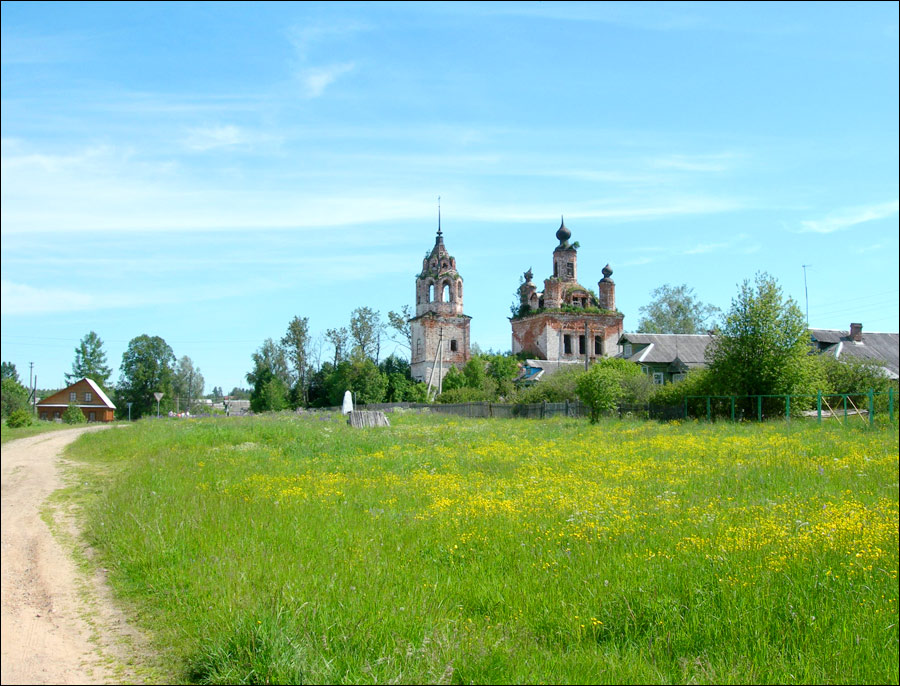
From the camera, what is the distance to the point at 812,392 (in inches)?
1223

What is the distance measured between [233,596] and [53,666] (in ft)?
4.86

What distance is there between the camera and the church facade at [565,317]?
63500 millimetres

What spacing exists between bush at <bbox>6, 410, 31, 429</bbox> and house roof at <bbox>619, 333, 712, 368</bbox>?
51124 mm

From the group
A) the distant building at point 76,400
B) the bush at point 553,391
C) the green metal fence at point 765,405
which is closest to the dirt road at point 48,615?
the distant building at point 76,400

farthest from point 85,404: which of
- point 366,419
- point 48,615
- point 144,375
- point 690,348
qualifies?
point 690,348

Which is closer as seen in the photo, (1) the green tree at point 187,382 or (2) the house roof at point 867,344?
(1) the green tree at point 187,382

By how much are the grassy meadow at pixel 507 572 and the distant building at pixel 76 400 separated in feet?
5.83

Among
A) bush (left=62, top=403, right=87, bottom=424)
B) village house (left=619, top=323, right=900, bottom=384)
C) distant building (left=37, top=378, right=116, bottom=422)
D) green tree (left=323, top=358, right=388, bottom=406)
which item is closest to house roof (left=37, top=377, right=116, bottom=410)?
distant building (left=37, top=378, right=116, bottom=422)

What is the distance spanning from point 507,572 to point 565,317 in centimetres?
5782

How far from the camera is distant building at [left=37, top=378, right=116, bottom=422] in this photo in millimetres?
5953

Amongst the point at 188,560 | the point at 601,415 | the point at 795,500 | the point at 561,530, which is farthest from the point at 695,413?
the point at 188,560

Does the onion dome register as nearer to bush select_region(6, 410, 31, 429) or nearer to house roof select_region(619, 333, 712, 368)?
house roof select_region(619, 333, 712, 368)

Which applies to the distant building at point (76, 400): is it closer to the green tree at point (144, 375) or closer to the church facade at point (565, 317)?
the green tree at point (144, 375)

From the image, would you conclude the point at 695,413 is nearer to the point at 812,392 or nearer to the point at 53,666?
the point at 812,392
